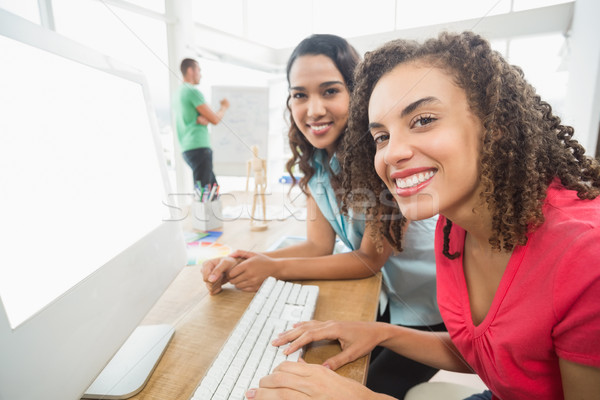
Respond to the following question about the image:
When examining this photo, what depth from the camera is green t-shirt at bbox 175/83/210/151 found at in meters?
1.90

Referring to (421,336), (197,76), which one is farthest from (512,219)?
(197,76)

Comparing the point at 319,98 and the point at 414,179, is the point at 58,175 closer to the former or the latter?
the point at 414,179

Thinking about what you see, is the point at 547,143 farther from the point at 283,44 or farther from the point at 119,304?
the point at 283,44

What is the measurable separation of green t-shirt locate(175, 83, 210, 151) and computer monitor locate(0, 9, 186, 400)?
4.61ft

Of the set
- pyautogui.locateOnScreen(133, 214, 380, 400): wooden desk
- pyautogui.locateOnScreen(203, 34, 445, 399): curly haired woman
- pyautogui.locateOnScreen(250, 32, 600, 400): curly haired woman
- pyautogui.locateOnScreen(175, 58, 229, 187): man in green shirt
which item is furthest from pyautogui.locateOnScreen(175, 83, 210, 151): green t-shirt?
pyautogui.locateOnScreen(250, 32, 600, 400): curly haired woman

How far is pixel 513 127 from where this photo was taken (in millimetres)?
471

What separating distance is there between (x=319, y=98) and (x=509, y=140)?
0.59 metres

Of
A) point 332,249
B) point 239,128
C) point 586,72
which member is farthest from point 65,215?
point 586,72

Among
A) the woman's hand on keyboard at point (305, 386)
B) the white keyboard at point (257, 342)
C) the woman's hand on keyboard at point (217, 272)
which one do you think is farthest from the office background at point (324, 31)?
the woman's hand on keyboard at point (305, 386)

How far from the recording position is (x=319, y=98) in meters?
0.96

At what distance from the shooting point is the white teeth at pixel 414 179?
51 centimetres

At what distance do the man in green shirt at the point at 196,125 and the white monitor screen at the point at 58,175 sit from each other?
1382 mm

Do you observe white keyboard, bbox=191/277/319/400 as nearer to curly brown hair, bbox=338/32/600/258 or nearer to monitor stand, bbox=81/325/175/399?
monitor stand, bbox=81/325/175/399

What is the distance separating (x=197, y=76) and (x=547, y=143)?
2.01 meters
